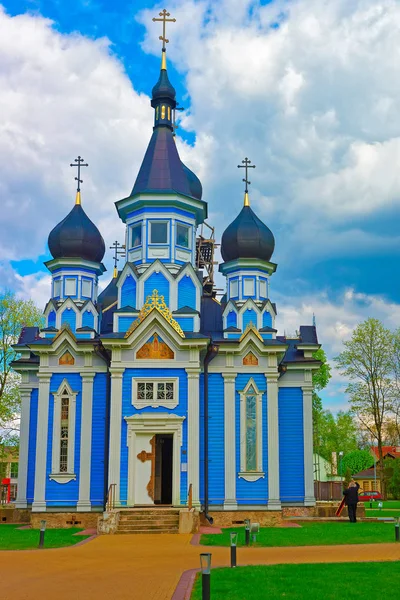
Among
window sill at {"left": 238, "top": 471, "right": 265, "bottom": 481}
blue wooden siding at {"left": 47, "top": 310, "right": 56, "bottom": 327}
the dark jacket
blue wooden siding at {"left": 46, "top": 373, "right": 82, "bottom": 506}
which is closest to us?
the dark jacket

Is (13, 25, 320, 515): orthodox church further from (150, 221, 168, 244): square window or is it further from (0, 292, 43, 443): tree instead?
(0, 292, 43, 443): tree

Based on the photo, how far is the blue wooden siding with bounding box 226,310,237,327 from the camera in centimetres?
2844

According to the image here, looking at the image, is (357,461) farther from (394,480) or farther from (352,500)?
→ (352,500)

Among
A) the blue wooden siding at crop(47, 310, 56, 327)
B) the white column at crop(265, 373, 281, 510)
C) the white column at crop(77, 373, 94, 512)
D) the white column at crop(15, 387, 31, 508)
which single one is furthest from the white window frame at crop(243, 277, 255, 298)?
the white column at crop(15, 387, 31, 508)

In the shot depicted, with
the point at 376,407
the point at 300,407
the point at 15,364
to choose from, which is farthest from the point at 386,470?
the point at 15,364

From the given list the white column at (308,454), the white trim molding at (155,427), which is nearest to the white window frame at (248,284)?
the white column at (308,454)

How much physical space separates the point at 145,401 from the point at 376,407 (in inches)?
847

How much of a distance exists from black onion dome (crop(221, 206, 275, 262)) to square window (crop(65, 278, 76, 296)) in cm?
588

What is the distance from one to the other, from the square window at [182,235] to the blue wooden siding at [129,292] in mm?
2182

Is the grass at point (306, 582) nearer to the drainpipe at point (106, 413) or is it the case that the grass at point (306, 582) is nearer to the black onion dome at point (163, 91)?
the drainpipe at point (106, 413)

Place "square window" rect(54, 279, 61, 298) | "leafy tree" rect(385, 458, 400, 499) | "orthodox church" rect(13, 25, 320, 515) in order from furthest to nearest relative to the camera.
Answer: "leafy tree" rect(385, 458, 400, 499), "square window" rect(54, 279, 61, 298), "orthodox church" rect(13, 25, 320, 515)

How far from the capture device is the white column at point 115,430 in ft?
80.7

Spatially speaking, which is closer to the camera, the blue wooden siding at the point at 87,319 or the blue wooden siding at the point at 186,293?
the blue wooden siding at the point at 186,293

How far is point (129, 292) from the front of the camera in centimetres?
2734
